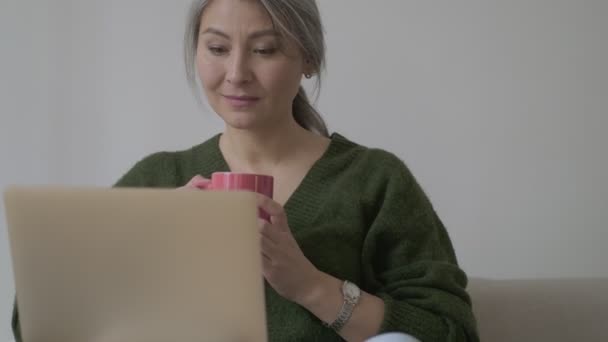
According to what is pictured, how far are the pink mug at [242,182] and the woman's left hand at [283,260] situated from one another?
0.01 meters

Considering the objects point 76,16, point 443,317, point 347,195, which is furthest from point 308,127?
point 76,16

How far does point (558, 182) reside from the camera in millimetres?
1388

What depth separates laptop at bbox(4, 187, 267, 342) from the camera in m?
0.62

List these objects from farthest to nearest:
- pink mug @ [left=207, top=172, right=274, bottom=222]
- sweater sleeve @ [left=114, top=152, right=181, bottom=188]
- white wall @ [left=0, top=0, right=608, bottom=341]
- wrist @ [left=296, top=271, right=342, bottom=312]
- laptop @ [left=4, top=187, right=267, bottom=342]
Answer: white wall @ [left=0, top=0, right=608, bottom=341] < sweater sleeve @ [left=114, top=152, right=181, bottom=188] < wrist @ [left=296, top=271, right=342, bottom=312] < pink mug @ [left=207, top=172, right=274, bottom=222] < laptop @ [left=4, top=187, right=267, bottom=342]

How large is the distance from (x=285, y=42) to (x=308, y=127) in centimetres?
22

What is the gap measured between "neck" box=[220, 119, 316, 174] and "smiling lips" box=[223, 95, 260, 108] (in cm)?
10

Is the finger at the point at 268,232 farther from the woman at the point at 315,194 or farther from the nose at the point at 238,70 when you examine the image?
the nose at the point at 238,70

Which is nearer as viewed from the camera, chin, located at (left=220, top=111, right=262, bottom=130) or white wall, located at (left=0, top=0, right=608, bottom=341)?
chin, located at (left=220, top=111, right=262, bottom=130)

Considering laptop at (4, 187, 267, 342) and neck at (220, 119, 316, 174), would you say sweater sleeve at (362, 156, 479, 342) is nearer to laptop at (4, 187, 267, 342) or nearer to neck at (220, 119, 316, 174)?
neck at (220, 119, 316, 174)

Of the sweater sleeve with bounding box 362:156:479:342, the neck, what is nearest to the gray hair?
the neck

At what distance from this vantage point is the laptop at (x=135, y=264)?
62cm

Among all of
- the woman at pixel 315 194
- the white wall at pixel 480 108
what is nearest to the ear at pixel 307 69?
the woman at pixel 315 194

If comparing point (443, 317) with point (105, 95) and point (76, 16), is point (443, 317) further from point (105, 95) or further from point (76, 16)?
point (76, 16)

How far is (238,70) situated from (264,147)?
176 mm
